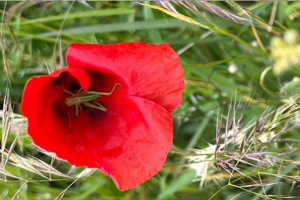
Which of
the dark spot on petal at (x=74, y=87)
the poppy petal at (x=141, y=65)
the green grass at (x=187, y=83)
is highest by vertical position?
the poppy petal at (x=141, y=65)

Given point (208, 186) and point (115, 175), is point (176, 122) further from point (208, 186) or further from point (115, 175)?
point (115, 175)

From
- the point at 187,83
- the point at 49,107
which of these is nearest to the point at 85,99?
the point at 49,107

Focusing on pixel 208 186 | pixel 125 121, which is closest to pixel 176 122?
pixel 208 186

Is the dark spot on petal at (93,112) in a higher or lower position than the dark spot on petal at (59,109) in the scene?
lower

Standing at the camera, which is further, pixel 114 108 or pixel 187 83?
pixel 187 83

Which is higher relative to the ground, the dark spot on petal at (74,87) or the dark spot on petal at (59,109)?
the dark spot on petal at (74,87)

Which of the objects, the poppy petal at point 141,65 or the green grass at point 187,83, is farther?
the green grass at point 187,83

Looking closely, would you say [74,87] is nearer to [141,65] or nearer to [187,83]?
[141,65]

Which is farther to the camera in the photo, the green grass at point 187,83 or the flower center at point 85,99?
the green grass at point 187,83
